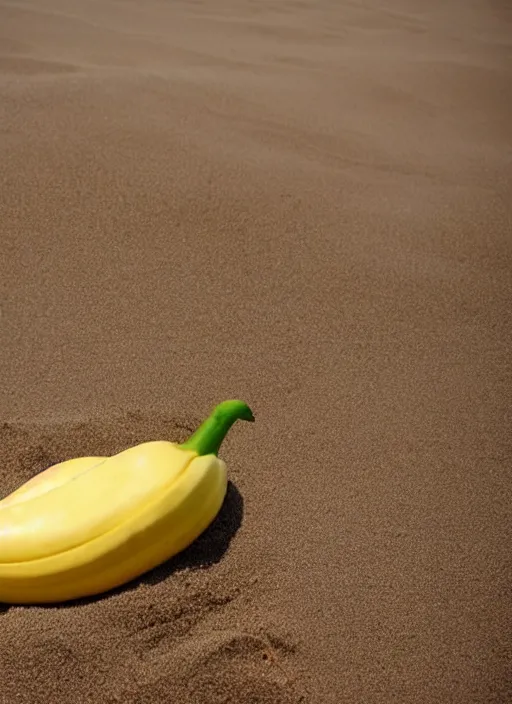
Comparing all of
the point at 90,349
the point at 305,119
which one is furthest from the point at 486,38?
the point at 90,349

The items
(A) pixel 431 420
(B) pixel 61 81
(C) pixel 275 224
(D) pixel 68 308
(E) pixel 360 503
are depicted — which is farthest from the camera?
(B) pixel 61 81

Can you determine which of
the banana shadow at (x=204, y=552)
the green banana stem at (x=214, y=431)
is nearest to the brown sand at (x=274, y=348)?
the banana shadow at (x=204, y=552)

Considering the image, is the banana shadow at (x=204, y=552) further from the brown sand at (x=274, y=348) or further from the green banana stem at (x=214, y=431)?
the green banana stem at (x=214, y=431)

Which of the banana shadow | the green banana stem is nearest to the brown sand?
the banana shadow

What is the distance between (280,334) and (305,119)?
1.11 metres

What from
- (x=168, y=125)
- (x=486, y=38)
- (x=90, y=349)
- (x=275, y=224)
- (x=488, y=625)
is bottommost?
(x=488, y=625)

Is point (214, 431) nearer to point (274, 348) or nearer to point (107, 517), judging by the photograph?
point (107, 517)

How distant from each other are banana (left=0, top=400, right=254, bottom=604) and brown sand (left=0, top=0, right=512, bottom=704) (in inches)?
1.5

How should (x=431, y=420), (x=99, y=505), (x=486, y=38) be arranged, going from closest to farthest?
1. (x=99, y=505)
2. (x=431, y=420)
3. (x=486, y=38)

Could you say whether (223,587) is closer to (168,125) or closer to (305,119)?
(168,125)

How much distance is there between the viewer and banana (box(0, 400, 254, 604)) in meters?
0.94

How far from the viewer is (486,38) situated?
3.48 m

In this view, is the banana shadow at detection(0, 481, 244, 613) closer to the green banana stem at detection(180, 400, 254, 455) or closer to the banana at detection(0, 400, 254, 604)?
the banana at detection(0, 400, 254, 604)

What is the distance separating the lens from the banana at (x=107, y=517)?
3.09 ft
